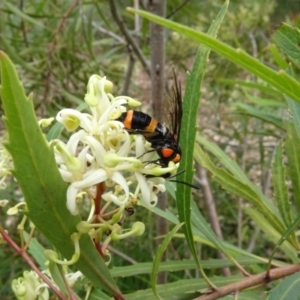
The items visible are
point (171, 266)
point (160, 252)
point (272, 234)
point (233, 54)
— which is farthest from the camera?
point (272, 234)

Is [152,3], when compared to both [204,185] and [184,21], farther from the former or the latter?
[184,21]

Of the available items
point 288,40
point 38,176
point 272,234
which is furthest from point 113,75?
point 38,176

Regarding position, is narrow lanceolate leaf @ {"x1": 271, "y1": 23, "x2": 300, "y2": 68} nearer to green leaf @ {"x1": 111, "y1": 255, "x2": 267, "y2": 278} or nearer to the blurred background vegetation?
green leaf @ {"x1": 111, "y1": 255, "x2": 267, "y2": 278}

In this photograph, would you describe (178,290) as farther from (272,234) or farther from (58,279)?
(272,234)

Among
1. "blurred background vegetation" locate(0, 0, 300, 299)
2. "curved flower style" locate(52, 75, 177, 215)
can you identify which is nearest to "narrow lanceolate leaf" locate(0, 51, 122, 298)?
"curved flower style" locate(52, 75, 177, 215)

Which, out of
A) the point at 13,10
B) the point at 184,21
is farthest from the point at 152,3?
the point at 184,21

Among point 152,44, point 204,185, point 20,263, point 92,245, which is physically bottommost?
point 20,263
